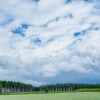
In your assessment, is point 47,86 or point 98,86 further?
point 47,86

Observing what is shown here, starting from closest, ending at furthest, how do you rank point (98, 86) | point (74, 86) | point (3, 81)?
point (3, 81)
point (98, 86)
point (74, 86)

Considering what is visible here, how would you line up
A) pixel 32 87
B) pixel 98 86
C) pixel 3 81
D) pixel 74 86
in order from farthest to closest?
pixel 32 87 → pixel 74 86 → pixel 98 86 → pixel 3 81

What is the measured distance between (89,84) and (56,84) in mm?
15972

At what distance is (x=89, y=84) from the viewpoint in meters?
130

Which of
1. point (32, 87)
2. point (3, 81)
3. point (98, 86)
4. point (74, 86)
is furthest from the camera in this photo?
point (32, 87)

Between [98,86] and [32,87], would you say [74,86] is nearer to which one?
[98,86]

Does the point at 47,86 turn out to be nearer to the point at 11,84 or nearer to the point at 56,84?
the point at 56,84

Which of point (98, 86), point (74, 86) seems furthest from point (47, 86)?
point (98, 86)

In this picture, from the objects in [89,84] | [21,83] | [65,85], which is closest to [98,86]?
[89,84]

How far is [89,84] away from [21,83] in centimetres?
3002

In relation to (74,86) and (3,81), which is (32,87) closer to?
(74,86)

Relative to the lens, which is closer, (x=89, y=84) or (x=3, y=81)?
Answer: (x=3, y=81)

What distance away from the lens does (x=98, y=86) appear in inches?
4931

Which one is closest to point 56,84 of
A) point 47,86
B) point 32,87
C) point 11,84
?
point 47,86
